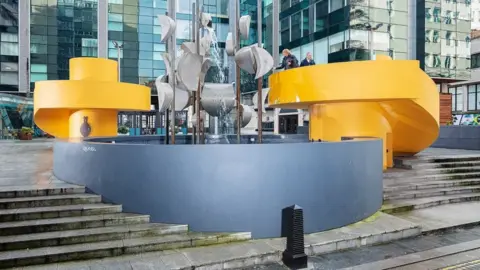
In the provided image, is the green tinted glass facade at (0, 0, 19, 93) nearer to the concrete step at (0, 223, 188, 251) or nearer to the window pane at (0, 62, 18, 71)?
the window pane at (0, 62, 18, 71)

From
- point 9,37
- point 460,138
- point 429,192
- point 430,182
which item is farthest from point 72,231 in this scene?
point 9,37

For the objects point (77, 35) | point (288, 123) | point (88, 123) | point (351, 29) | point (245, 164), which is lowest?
point (245, 164)

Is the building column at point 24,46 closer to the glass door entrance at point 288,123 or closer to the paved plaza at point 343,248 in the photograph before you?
the glass door entrance at point 288,123

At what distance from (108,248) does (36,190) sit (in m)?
2.48

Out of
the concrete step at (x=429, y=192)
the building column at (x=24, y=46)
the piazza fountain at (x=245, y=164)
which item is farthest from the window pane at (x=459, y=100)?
the building column at (x=24, y=46)

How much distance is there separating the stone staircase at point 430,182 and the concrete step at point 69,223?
597cm

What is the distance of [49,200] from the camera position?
7203 millimetres

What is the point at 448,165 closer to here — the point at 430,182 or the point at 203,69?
the point at 430,182

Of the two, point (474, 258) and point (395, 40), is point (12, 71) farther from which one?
point (474, 258)

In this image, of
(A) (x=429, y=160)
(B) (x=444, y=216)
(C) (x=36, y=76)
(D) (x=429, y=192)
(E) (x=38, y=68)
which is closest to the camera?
(B) (x=444, y=216)

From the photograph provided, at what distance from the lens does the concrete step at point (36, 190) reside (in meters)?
7.26

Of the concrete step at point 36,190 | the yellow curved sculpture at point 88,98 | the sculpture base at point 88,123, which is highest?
the yellow curved sculpture at point 88,98

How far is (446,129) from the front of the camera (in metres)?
21.3

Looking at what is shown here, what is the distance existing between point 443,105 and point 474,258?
77.1ft
